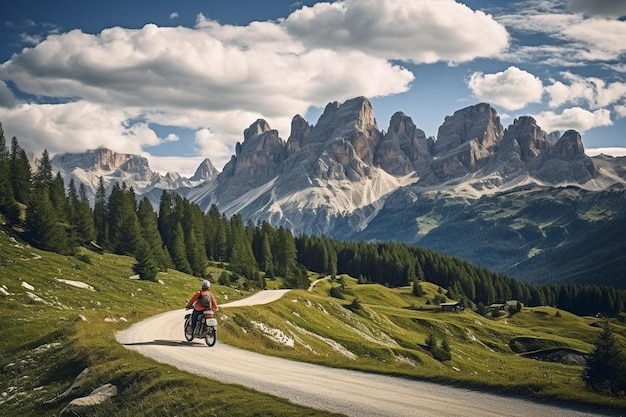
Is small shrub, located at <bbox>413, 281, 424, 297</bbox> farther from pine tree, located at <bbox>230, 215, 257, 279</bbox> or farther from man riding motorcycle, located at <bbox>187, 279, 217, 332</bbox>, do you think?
man riding motorcycle, located at <bbox>187, 279, 217, 332</bbox>

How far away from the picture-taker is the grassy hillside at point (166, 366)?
69.5 ft

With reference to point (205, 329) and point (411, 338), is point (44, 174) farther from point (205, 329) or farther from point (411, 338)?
point (205, 329)

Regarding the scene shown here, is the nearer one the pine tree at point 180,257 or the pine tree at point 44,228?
the pine tree at point 44,228

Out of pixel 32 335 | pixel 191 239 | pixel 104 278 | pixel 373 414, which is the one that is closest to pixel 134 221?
pixel 191 239

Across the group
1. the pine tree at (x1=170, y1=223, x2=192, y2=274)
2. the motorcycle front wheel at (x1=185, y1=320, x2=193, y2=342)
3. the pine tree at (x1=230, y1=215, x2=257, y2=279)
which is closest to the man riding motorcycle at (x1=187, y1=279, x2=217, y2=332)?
the motorcycle front wheel at (x1=185, y1=320, x2=193, y2=342)

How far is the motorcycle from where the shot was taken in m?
32.5

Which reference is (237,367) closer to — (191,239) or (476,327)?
(191,239)

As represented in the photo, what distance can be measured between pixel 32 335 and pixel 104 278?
113 feet

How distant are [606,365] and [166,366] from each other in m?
24.8

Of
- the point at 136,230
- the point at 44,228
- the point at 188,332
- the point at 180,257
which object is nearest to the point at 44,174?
the point at 136,230

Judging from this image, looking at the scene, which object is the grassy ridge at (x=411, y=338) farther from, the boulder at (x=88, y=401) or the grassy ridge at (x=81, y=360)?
the boulder at (x=88, y=401)

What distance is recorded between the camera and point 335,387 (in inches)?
867

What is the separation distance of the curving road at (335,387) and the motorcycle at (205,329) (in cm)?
61

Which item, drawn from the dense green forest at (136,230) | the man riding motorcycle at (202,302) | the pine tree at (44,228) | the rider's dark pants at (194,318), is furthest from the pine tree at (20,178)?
the man riding motorcycle at (202,302)
